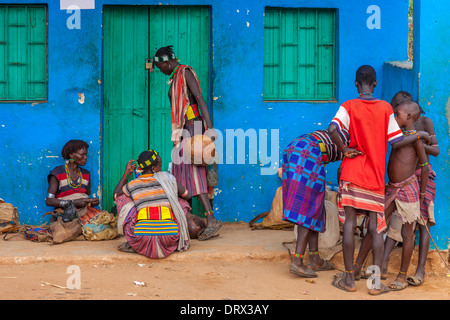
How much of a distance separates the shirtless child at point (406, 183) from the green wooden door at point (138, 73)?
9.93 ft

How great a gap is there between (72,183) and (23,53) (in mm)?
1706

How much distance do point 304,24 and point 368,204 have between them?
3239 millimetres

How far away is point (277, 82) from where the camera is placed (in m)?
7.89

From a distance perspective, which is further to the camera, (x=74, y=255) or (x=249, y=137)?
(x=249, y=137)

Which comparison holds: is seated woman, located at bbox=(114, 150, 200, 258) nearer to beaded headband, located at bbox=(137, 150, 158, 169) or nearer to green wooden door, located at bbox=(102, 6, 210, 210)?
beaded headband, located at bbox=(137, 150, 158, 169)

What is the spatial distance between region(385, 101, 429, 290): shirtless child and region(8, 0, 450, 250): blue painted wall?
2286mm

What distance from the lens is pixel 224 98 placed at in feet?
25.3

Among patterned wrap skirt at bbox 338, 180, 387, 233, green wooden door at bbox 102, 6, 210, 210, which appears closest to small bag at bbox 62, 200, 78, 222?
green wooden door at bbox 102, 6, 210, 210

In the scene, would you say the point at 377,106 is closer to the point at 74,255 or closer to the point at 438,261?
the point at 438,261

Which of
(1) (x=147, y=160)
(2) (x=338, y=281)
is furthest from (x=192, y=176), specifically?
(2) (x=338, y=281)

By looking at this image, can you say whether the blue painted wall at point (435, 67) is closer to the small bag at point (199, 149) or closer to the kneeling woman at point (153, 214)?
the small bag at point (199, 149)

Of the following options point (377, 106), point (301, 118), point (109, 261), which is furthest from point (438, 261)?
point (109, 261)

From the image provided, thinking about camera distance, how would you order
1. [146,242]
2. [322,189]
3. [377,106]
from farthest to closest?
[146,242]
[322,189]
[377,106]

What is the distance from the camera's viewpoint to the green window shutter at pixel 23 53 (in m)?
7.62
